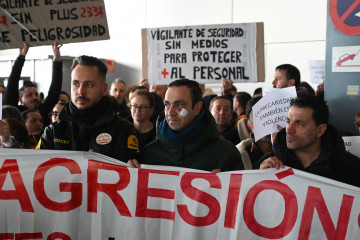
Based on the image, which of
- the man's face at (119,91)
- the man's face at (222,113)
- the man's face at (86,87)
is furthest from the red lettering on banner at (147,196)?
the man's face at (119,91)

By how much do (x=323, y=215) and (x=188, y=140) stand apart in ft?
2.86

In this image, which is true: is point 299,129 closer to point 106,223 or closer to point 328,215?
point 328,215

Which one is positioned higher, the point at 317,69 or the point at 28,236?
the point at 317,69

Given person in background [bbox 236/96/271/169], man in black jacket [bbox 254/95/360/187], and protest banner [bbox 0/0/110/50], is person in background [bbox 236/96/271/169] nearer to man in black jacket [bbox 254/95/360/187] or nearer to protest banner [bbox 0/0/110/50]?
man in black jacket [bbox 254/95/360/187]

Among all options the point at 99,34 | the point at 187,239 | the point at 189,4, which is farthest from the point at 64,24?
the point at 189,4

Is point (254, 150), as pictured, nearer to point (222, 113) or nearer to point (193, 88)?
point (222, 113)

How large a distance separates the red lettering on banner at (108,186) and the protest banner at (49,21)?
88.4 inches

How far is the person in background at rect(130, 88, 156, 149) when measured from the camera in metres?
4.74

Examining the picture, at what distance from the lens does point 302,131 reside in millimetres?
3266

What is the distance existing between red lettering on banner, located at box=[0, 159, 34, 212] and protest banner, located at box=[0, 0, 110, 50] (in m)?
2.17

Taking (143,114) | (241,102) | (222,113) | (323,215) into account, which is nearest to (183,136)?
(323,215)

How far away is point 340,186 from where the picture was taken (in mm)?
2871

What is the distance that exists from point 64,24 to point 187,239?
285 centimetres

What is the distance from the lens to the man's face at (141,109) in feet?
15.7
